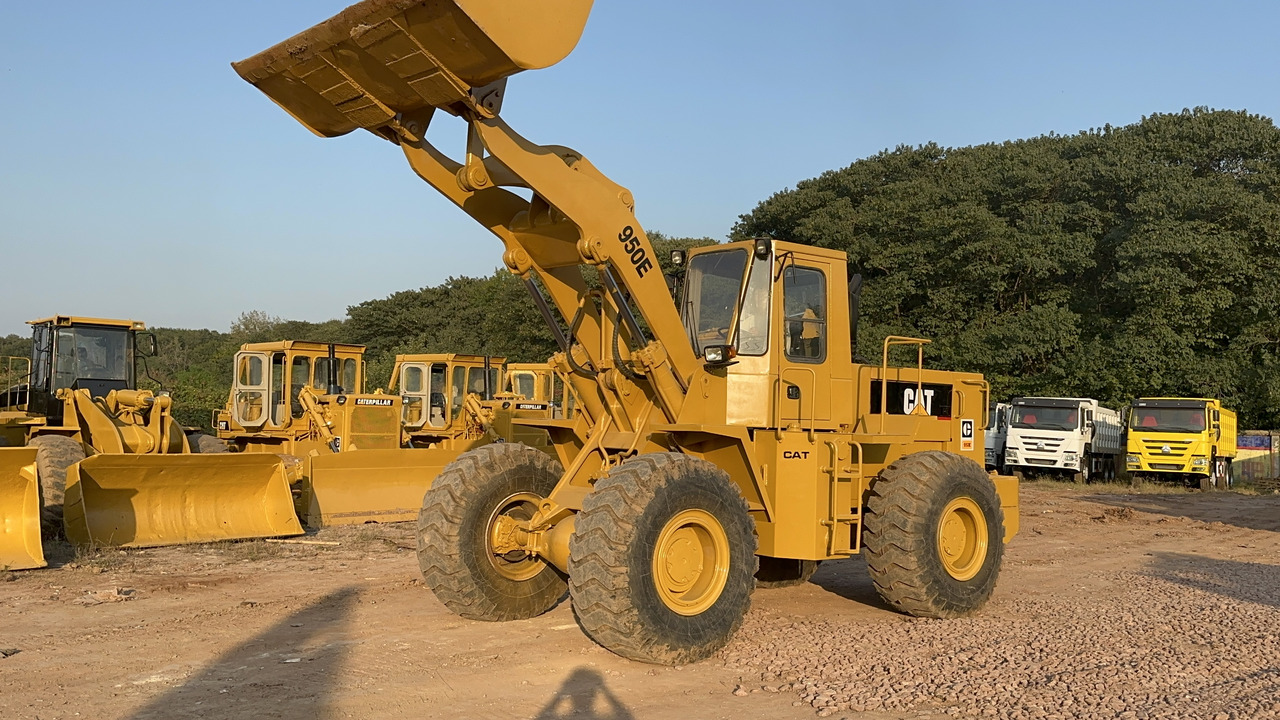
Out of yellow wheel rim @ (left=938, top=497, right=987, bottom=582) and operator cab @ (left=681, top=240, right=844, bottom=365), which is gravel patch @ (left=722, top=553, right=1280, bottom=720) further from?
operator cab @ (left=681, top=240, right=844, bottom=365)

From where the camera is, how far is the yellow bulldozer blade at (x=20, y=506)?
10008mm

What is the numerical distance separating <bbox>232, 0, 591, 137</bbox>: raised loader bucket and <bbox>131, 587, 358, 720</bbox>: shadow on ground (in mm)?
3457

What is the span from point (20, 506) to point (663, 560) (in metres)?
7.20

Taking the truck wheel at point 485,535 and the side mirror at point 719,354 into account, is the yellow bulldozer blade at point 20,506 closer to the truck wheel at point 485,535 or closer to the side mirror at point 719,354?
the truck wheel at point 485,535

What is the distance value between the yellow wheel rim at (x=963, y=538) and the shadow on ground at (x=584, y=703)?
340 cm

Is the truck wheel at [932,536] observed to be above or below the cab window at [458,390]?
below

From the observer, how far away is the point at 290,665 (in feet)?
21.6

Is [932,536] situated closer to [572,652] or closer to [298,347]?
[572,652]

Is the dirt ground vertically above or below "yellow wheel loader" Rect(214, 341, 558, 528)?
below

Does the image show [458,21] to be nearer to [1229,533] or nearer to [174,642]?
[174,642]

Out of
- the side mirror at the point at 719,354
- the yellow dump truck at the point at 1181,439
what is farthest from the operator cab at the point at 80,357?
the yellow dump truck at the point at 1181,439

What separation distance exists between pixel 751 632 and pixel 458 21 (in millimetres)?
4717

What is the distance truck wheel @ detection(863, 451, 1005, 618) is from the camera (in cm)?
785

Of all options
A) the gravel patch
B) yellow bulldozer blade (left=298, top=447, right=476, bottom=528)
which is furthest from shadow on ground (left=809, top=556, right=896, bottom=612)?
yellow bulldozer blade (left=298, top=447, right=476, bottom=528)
